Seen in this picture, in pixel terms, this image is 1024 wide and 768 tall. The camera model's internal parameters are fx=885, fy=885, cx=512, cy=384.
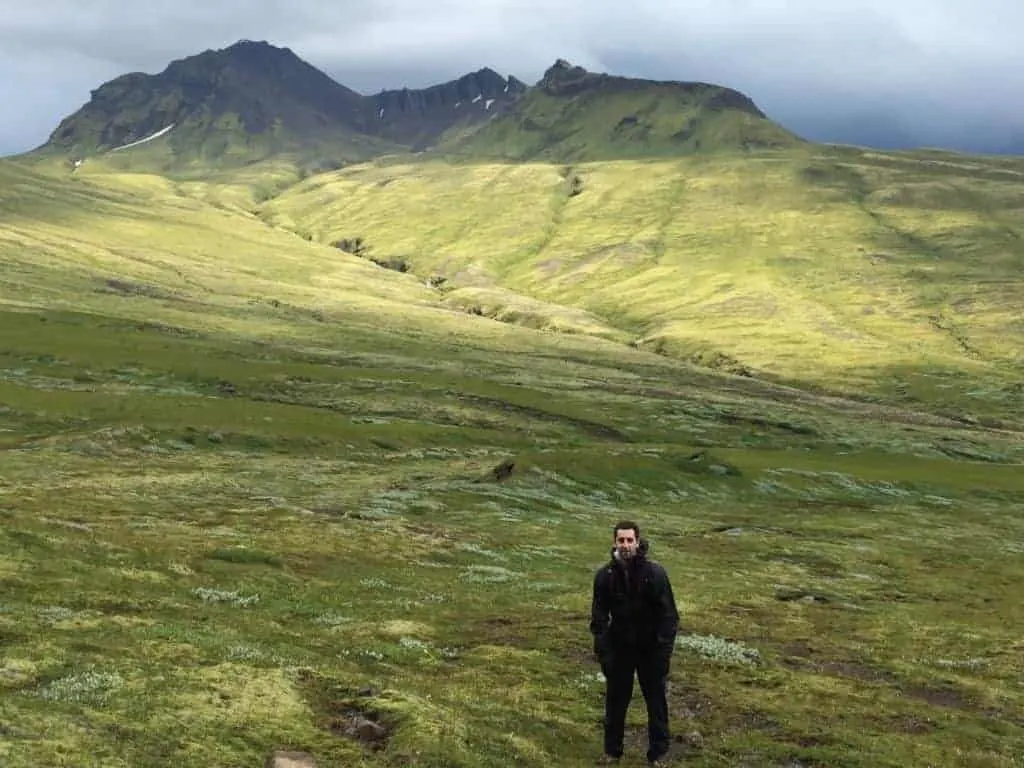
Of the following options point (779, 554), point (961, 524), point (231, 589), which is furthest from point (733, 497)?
point (231, 589)

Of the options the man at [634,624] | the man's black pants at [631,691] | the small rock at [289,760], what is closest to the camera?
the small rock at [289,760]

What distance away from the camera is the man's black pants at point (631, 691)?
63.0 feet

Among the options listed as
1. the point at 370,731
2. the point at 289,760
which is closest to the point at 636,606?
the point at 370,731

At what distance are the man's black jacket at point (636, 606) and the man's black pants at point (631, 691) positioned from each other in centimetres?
26

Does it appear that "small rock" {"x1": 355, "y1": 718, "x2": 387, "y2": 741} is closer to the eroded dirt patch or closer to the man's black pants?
the eroded dirt patch

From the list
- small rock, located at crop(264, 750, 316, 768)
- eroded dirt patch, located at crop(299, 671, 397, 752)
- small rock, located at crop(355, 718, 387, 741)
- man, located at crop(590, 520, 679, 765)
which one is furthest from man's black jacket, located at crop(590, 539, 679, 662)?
small rock, located at crop(264, 750, 316, 768)

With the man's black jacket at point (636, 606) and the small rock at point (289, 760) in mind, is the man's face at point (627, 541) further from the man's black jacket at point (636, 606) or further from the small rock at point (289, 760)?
the small rock at point (289, 760)

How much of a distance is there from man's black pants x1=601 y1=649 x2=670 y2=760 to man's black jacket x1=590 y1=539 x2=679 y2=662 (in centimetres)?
26

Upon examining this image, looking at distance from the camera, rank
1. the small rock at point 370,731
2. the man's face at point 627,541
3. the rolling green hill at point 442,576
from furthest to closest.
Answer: the rolling green hill at point 442,576 < the small rock at point 370,731 < the man's face at point 627,541

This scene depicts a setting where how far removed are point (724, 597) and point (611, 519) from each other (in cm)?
2863

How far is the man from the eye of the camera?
18469 millimetres

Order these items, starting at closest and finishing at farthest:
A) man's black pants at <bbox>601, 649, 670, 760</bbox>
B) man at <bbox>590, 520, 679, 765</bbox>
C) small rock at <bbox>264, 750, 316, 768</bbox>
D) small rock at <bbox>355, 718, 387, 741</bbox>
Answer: small rock at <bbox>264, 750, 316, 768</bbox> < man at <bbox>590, 520, 679, 765</bbox> < man's black pants at <bbox>601, 649, 670, 760</bbox> < small rock at <bbox>355, 718, 387, 741</bbox>

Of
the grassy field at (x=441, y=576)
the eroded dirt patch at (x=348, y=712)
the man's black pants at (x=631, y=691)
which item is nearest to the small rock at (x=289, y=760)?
the grassy field at (x=441, y=576)

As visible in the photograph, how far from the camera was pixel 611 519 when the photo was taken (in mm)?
74688
